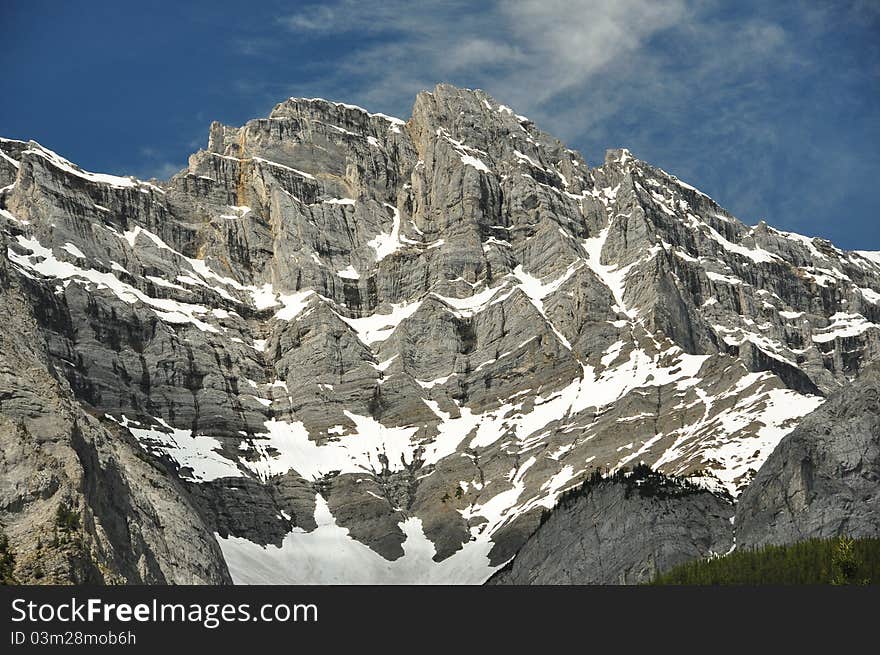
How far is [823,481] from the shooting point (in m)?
150

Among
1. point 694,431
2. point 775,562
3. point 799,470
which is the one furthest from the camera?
point 694,431

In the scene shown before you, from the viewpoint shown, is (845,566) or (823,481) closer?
(845,566)

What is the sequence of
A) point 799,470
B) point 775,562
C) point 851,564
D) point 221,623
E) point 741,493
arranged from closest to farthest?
point 221,623
point 851,564
point 775,562
point 799,470
point 741,493

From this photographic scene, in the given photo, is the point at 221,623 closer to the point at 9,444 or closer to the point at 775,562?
the point at 9,444

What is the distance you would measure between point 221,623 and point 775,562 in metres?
71.5

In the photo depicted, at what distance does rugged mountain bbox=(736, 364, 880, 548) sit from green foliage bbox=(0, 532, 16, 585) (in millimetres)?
72808

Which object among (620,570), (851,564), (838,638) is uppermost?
(620,570)

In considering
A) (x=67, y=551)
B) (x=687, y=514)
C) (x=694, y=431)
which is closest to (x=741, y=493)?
(x=687, y=514)

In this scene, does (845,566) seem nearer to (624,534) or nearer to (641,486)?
A: (624,534)

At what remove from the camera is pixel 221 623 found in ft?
245

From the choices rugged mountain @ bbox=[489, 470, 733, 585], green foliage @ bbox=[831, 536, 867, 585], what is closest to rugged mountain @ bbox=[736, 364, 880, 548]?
rugged mountain @ bbox=[489, 470, 733, 585]

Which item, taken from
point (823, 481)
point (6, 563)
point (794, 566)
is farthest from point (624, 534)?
point (6, 563)

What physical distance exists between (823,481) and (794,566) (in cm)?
2274

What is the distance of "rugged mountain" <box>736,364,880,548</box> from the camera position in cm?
14450
